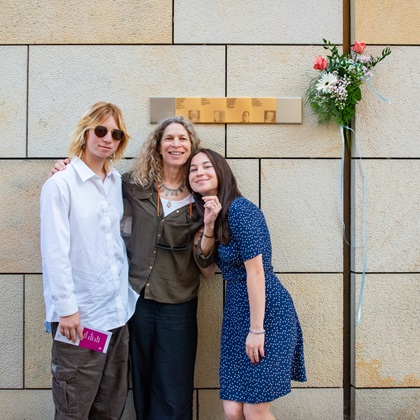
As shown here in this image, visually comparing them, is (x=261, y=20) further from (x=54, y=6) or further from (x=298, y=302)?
(x=298, y=302)

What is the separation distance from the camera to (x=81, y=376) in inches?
→ 98.7

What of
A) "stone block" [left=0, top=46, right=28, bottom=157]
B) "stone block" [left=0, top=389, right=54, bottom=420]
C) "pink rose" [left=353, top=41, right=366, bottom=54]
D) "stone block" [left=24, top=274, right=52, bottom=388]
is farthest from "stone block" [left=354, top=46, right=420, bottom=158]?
"stone block" [left=0, top=389, right=54, bottom=420]

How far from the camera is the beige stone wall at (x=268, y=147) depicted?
10.8 ft

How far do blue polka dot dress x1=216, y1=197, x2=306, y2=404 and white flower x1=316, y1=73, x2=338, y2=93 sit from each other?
1.17 m

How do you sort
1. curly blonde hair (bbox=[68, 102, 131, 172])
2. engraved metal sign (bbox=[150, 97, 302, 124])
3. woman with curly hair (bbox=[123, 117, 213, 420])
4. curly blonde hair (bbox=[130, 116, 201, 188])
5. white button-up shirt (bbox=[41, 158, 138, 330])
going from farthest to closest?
engraved metal sign (bbox=[150, 97, 302, 124]) → curly blonde hair (bbox=[130, 116, 201, 188]) → woman with curly hair (bbox=[123, 117, 213, 420]) → curly blonde hair (bbox=[68, 102, 131, 172]) → white button-up shirt (bbox=[41, 158, 138, 330])

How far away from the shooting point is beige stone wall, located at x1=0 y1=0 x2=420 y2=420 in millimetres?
3293

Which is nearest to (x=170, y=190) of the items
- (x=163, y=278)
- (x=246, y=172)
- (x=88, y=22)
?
(x=163, y=278)

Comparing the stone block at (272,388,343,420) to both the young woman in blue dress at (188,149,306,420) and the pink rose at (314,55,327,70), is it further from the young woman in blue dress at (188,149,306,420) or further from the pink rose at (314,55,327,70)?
the pink rose at (314,55,327,70)

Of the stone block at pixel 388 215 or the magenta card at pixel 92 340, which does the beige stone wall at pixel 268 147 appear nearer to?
the stone block at pixel 388 215

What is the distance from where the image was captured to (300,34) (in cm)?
331

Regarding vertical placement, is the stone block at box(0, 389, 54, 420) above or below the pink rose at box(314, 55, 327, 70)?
below

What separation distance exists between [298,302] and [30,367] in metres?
2.06

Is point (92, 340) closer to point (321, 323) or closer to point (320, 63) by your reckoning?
point (321, 323)

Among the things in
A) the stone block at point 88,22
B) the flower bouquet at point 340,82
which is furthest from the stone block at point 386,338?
the stone block at point 88,22
